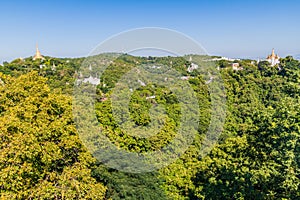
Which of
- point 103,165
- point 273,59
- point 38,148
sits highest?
point 273,59

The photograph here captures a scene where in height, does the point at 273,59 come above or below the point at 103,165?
above

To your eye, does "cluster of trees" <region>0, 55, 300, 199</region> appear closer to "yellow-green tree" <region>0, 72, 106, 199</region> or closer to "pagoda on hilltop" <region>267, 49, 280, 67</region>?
"yellow-green tree" <region>0, 72, 106, 199</region>

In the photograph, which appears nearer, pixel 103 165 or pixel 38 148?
pixel 38 148

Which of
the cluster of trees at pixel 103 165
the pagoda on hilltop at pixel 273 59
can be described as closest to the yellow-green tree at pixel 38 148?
the cluster of trees at pixel 103 165

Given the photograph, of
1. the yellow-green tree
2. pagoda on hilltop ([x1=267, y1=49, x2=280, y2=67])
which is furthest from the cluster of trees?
pagoda on hilltop ([x1=267, y1=49, x2=280, y2=67])

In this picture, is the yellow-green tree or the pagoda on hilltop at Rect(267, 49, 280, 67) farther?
the pagoda on hilltop at Rect(267, 49, 280, 67)

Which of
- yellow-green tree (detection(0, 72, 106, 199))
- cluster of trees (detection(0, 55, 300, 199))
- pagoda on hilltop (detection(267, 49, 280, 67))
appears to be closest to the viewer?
yellow-green tree (detection(0, 72, 106, 199))

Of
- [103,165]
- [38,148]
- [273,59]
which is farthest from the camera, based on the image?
[273,59]

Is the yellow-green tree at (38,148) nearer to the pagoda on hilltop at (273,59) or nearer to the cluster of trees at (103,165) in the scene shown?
the cluster of trees at (103,165)

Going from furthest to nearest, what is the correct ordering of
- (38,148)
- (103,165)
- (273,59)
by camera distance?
(273,59), (103,165), (38,148)

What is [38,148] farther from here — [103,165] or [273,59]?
[273,59]

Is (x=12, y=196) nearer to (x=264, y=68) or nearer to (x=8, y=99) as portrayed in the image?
(x=8, y=99)

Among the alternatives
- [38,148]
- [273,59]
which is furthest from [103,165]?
[273,59]
